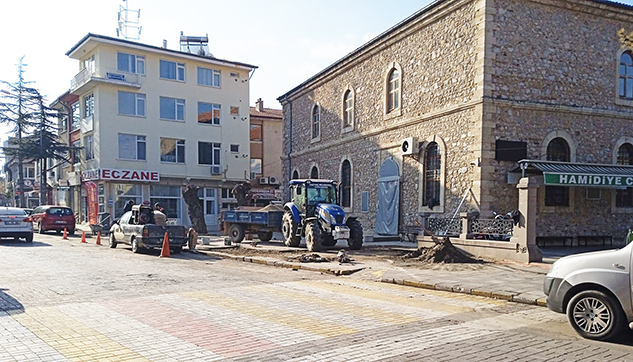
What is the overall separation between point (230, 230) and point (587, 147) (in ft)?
51.1

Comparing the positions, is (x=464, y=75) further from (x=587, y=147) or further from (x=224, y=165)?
(x=224, y=165)

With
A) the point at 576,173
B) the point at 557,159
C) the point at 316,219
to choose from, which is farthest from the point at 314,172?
the point at 576,173

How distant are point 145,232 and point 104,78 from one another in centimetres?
2020

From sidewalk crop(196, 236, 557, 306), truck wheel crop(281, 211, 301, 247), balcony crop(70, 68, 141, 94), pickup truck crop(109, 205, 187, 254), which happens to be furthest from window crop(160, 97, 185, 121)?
sidewalk crop(196, 236, 557, 306)

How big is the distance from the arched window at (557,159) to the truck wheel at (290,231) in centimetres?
996

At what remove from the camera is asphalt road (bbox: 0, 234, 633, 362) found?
5.95 metres

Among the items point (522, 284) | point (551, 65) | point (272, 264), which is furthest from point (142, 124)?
point (522, 284)

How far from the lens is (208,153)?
1555 inches

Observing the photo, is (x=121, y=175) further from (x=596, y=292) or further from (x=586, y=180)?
(x=596, y=292)

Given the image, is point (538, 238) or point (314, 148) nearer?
point (538, 238)

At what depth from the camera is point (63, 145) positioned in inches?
1588

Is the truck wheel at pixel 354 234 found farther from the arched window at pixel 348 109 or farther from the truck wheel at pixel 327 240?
the arched window at pixel 348 109

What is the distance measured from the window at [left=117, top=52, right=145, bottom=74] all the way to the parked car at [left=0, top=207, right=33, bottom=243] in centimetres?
1627

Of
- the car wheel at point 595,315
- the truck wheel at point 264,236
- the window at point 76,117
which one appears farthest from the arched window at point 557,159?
the window at point 76,117
